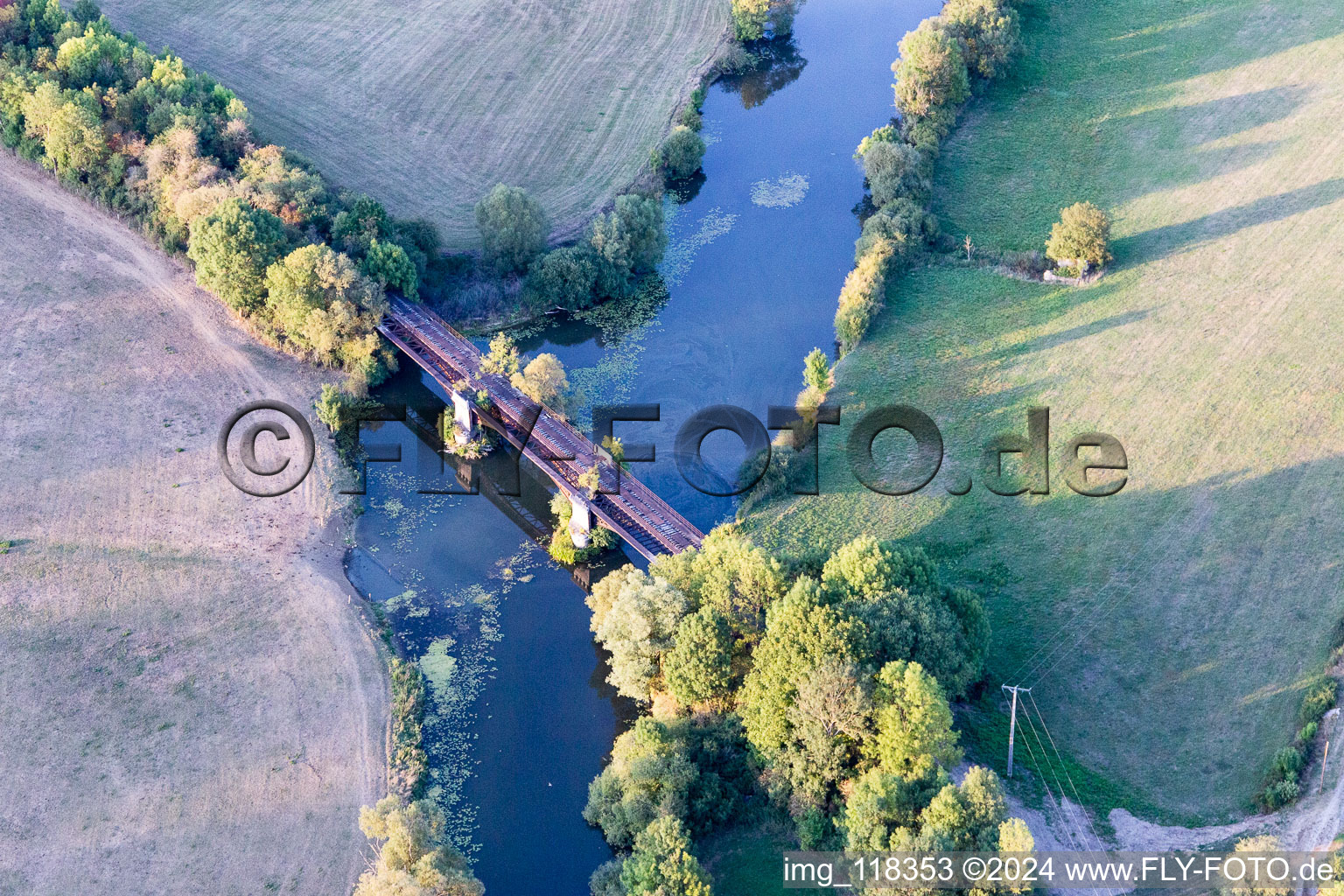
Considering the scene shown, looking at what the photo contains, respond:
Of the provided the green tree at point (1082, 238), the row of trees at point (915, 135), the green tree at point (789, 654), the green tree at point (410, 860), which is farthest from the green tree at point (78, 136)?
the green tree at point (1082, 238)

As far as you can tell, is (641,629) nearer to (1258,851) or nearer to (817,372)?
(817,372)

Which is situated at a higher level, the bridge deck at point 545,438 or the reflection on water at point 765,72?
the reflection on water at point 765,72

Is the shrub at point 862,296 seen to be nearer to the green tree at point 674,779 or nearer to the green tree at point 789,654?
the green tree at point 789,654

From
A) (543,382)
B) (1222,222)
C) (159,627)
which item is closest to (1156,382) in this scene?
(1222,222)

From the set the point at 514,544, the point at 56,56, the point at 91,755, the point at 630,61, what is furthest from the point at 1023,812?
the point at 56,56

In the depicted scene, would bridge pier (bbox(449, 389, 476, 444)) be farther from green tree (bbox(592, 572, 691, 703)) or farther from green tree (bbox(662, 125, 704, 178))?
green tree (bbox(662, 125, 704, 178))

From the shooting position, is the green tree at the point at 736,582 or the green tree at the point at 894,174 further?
the green tree at the point at 894,174
